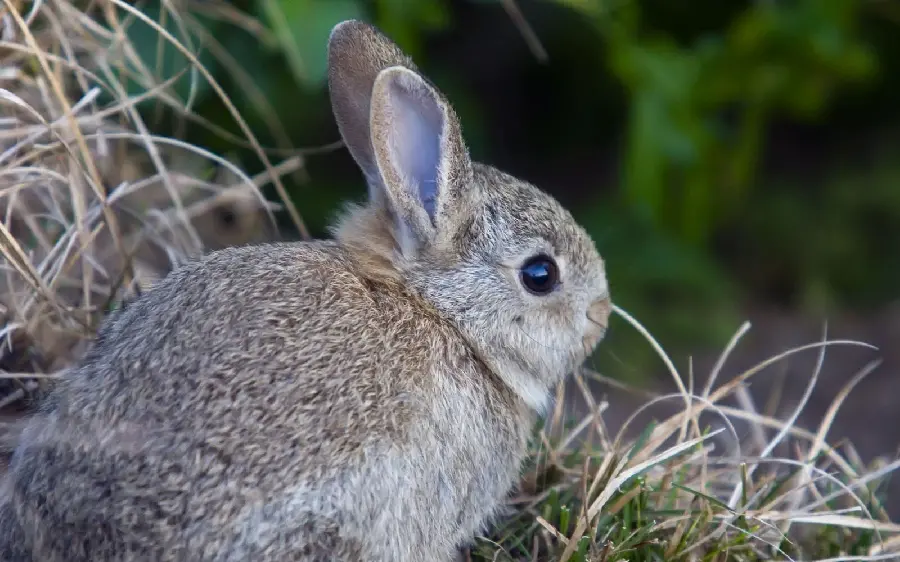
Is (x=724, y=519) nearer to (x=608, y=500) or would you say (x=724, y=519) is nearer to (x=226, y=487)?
(x=608, y=500)

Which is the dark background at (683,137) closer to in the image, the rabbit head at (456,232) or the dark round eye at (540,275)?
the rabbit head at (456,232)

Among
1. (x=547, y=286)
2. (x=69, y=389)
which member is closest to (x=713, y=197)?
(x=547, y=286)

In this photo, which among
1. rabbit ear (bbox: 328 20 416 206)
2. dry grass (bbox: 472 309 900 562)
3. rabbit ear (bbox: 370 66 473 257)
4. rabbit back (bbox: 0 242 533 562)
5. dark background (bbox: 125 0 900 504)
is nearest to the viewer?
rabbit back (bbox: 0 242 533 562)

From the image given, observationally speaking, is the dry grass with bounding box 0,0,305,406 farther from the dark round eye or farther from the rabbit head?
the dark round eye

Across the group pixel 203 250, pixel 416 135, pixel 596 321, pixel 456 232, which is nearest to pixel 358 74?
pixel 416 135

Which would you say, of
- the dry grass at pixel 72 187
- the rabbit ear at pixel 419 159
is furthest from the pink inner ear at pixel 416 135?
the dry grass at pixel 72 187

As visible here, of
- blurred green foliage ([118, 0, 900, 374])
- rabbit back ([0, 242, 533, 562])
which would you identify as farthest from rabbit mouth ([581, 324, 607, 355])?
blurred green foliage ([118, 0, 900, 374])
